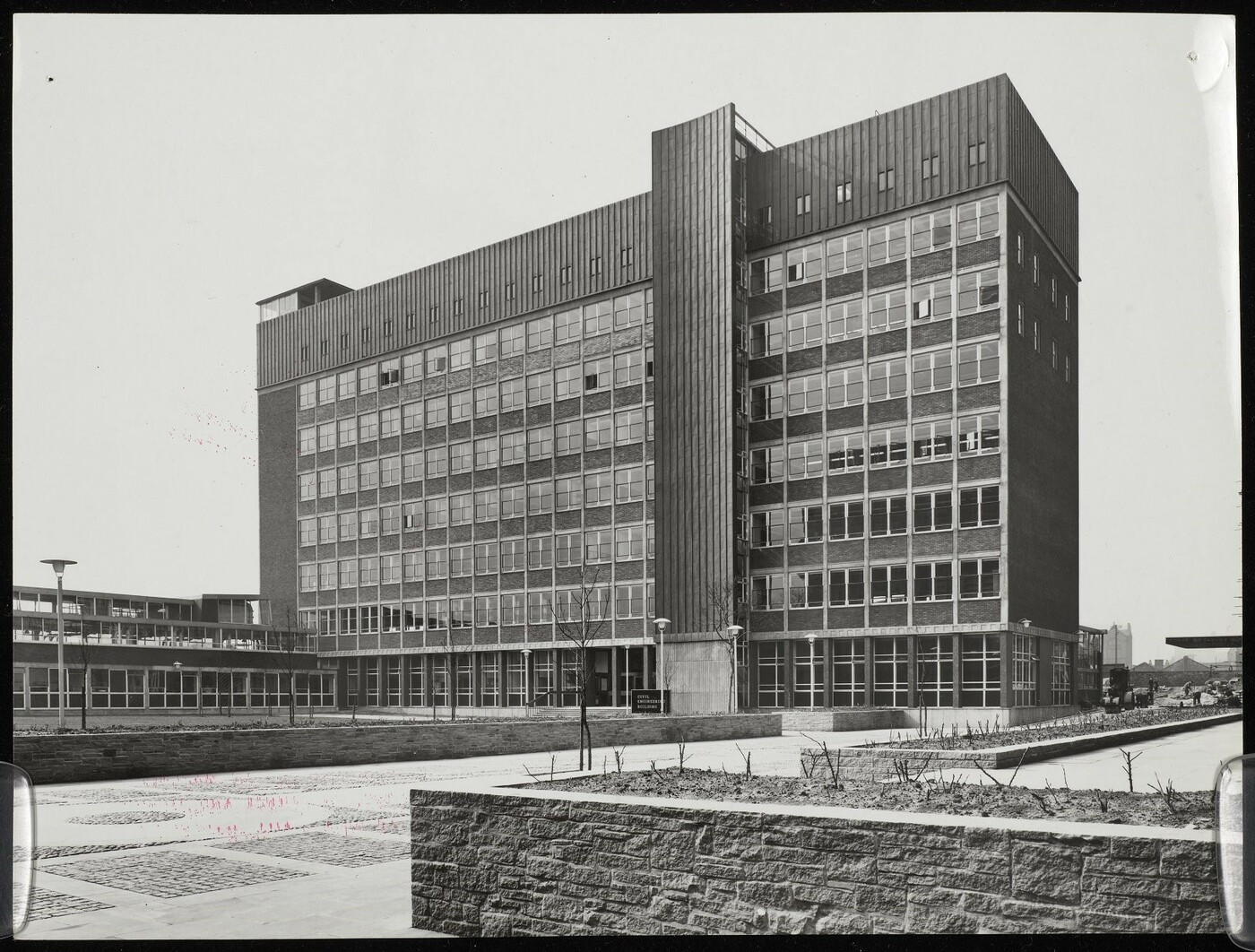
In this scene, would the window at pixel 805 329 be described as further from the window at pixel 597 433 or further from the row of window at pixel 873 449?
the window at pixel 597 433

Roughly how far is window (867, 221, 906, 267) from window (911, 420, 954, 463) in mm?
6596

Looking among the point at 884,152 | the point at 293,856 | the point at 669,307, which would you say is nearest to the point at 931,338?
the point at 884,152

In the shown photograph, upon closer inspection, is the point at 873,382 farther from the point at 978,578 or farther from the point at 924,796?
→ the point at 924,796

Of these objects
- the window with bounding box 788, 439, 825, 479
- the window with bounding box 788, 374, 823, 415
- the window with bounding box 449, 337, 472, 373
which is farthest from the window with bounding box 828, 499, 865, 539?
the window with bounding box 449, 337, 472, 373

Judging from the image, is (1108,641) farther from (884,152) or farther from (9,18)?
(9,18)

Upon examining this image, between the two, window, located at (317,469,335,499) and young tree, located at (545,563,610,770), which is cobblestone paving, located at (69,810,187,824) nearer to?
young tree, located at (545,563,610,770)

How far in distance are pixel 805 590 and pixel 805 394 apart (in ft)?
26.4

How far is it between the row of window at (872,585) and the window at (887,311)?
9.20 m

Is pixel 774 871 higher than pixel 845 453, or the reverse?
pixel 845 453

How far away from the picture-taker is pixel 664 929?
7277mm

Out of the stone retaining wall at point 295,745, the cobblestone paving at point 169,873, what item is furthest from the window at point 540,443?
the cobblestone paving at point 169,873

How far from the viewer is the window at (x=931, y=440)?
45.1 metres

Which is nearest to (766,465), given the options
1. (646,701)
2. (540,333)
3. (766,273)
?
(766,273)

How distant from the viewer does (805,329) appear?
49.6m
